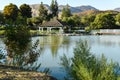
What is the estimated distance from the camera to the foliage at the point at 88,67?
616cm

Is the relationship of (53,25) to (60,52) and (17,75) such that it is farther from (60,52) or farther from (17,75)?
(17,75)

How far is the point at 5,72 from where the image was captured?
8.27 metres

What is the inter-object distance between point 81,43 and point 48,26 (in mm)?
53898

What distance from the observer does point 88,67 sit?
6.71 m

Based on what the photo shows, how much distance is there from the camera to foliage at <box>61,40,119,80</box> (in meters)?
6.16

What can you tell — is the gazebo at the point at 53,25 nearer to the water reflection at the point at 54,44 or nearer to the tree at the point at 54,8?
the tree at the point at 54,8

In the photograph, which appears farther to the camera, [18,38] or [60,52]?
[60,52]

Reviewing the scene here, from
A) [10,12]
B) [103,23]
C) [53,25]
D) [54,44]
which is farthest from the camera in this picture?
[103,23]

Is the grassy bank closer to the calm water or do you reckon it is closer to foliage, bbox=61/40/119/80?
the calm water

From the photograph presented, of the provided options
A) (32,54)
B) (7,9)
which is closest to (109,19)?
(7,9)

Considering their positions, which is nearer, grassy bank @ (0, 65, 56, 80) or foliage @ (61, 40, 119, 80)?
foliage @ (61, 40, 119, 80)

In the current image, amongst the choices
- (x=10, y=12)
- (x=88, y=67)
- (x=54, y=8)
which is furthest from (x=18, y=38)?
(x=54, y=8)

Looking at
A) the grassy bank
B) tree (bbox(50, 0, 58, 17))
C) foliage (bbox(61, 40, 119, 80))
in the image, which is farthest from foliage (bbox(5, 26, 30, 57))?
tree (bbox(50, 0, 58, 17))

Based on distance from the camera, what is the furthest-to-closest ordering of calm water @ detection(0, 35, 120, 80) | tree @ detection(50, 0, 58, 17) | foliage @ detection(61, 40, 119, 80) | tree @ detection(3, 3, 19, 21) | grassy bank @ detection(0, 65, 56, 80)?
tree @ detection(50, 0, 58, 17), tree @ detection(3, 3, 19, 21), calm water @ detection(0, 35, 120, 80), grassy bank @ detection(0, 65, 56, 80), foliage @ detection(61, 40, 119, 80)
